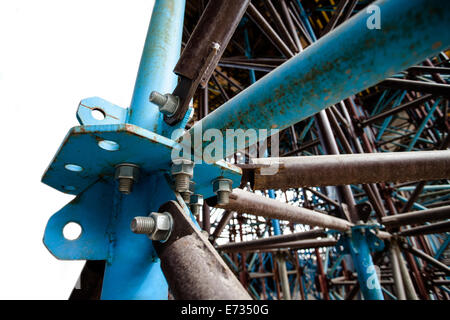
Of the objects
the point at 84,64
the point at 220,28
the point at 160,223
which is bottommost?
the point at 160,223

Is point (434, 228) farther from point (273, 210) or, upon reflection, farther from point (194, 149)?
point (194, 149)

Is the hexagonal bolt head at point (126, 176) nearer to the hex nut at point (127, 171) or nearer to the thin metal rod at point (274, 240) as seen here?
the hex nut at point (127, 171)

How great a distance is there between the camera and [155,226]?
598mm

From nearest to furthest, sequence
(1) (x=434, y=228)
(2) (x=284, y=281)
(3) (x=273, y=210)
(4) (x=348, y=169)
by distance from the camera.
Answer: (4) (x=348, y=169) < (3) (x=273, y=210) < (1) (x=434, y=228) < (2) (x=284, y=281)

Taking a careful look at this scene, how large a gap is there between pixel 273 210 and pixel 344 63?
1.21 meters

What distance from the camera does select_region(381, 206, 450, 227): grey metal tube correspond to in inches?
78.6

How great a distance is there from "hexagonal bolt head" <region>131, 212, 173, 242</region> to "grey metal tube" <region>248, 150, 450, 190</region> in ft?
1.53

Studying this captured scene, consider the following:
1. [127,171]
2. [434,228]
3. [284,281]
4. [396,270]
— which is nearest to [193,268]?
[127,171]

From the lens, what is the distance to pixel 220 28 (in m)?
0.66

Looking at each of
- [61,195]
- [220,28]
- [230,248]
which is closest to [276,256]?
[230,248]

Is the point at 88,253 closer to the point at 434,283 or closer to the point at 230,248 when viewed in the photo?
the point at 230,248

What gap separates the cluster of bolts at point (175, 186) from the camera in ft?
1.94

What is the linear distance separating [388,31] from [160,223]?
0.58m

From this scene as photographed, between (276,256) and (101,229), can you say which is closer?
(101,229)
